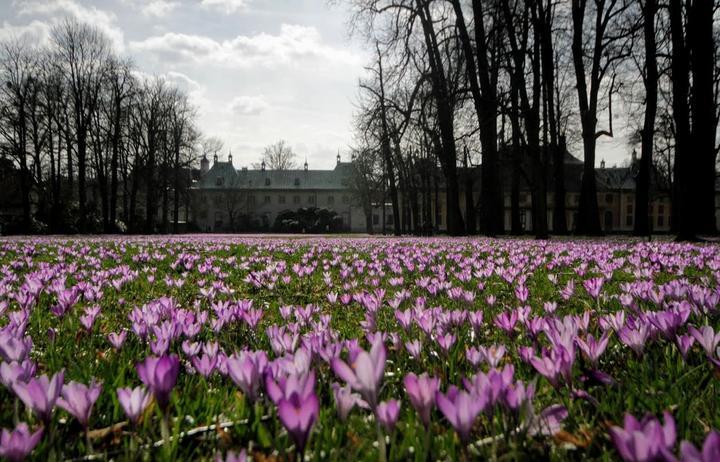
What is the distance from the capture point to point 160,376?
1190 mm

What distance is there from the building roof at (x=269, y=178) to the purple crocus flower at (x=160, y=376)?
95080 mm

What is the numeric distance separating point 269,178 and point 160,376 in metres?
100

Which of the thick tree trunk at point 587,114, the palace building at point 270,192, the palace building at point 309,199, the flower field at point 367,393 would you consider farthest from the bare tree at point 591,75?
the palace building at point 270,192

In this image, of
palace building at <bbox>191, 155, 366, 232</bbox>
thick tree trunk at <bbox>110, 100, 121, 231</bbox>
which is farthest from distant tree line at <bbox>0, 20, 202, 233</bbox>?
palace building at <bbox>191, 155, 366, 232</bbox>

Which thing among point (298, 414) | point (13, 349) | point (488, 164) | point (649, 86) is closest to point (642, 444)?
point (298, 414)

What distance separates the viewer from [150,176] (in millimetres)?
41094

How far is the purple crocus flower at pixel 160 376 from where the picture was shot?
1.19 m

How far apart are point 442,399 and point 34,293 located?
349 cm

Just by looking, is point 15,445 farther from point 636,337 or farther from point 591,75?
point 591,75

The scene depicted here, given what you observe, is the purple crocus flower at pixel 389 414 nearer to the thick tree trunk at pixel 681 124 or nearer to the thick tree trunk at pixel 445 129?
the thick tree trunk at pixel 681 124

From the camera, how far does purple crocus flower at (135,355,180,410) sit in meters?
1.19

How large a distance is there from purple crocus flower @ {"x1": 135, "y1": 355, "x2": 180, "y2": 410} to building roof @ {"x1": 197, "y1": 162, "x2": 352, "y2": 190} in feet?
312

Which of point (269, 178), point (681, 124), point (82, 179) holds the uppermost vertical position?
point (269, 178)

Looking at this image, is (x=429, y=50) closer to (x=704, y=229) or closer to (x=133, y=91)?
(x=704, y=229)
